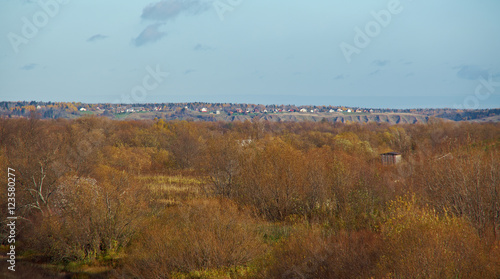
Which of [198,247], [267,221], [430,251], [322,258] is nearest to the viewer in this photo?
[430,251]

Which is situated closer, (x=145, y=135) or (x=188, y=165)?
(x=188, y=165)

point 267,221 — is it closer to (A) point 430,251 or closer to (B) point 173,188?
(B) point 173,188

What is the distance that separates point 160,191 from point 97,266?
16629 millimetres

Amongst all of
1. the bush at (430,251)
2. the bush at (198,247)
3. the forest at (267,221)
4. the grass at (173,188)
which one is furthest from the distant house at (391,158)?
the bush at (430,251)

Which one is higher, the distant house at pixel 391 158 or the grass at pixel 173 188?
the distant house at pixel 391 158

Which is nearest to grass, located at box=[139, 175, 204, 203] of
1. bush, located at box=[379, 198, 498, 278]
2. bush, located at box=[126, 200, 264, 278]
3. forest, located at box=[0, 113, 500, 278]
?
forest, located at box=[0, 113, 500, 278]

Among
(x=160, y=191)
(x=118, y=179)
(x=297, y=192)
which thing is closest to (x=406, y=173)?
(x=297, y=192)

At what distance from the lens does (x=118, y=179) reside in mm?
25031

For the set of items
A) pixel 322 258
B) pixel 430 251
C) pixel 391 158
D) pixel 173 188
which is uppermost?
pixel 430 251

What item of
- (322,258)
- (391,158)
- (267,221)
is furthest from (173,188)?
(391,158)

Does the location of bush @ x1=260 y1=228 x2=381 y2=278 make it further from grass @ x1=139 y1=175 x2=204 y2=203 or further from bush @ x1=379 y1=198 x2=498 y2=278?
grass @ x1=139 y1=175 x2=204 y2=203

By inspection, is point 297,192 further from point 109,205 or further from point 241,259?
point 109,205

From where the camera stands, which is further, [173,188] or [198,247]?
[173,188]

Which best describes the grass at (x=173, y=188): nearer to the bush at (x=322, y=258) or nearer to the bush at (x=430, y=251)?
the bush at (x=322, y=258)
